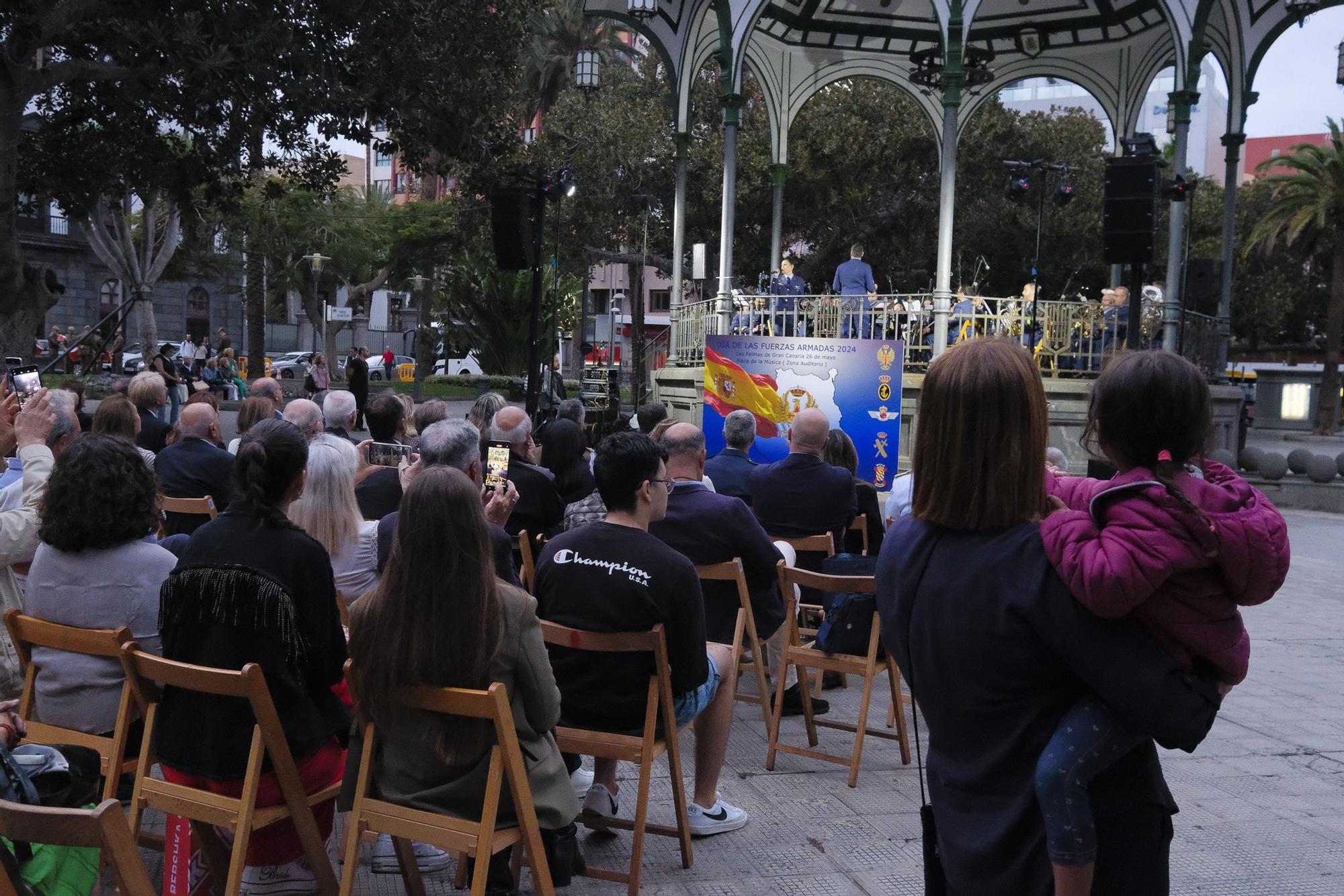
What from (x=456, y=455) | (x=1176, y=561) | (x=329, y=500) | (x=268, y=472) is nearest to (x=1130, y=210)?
(x=456, y=455)

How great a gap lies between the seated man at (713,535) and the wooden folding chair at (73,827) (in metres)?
2.68

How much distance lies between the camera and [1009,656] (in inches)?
72.3

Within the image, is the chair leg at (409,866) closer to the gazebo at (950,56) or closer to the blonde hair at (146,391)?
the blonde hair at (146,391)

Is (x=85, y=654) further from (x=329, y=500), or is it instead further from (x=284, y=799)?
(x=329, y=500)

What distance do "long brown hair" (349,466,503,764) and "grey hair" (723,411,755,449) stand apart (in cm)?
340

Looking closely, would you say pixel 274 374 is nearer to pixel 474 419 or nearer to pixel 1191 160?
pixel 474 419

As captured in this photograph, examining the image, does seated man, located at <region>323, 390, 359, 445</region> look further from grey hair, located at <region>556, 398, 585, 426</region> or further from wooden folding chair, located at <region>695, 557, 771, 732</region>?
wooden folding chair, located at <region>695, 557, 771, 732</region>

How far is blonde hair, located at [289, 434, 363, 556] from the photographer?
13.1ft

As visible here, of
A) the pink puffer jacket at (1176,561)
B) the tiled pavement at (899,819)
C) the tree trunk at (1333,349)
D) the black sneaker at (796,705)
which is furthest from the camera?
the tree trunk at (1333,349)

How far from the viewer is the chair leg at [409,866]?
3254mm

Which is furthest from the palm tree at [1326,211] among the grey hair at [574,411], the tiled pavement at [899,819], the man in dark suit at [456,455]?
the man in dark suit at [456,455]

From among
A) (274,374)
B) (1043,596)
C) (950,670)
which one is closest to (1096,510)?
(1043,596)

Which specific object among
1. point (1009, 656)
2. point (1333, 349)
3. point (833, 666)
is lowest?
point (833, 666)

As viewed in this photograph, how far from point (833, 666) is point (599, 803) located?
1.29 metres
